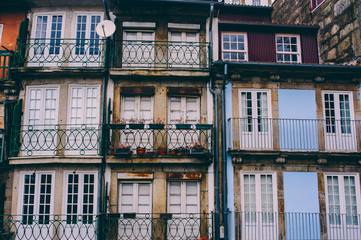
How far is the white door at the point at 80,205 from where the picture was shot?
1144cm

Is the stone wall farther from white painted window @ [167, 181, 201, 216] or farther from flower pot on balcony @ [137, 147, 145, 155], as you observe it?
flower pot on balcony @ [137, 147, 145, 155]

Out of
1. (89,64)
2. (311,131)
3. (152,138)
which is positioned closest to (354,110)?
(311,131)

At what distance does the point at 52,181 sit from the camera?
11867mm

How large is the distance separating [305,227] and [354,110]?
16.6 ft

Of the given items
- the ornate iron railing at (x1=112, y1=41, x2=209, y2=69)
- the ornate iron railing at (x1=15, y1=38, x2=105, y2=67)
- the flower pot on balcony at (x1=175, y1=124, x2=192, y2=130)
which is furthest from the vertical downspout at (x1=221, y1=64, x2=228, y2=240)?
the ornate iron railing at (x1=15, y1=38, x2=105, y2=67)

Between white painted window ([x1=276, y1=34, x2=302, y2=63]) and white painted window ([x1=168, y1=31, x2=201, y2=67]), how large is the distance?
370 centimetres

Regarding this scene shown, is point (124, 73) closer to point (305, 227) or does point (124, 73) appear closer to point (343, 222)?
point (305, 227)

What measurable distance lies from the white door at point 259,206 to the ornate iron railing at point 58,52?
7.44m

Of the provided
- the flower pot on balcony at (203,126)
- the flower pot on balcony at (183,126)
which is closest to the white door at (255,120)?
the flower pot on balcony at (203,126)

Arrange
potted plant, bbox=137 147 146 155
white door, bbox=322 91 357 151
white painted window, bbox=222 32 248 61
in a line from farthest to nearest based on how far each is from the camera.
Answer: white painted window, bbox=222 32 248 61
white door, bbox=322 91 357 151
potted plant, bbox=137 147 146 155

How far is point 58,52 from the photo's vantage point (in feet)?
42.3

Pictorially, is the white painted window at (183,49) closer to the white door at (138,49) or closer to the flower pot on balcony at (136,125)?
the white door at (138,49)

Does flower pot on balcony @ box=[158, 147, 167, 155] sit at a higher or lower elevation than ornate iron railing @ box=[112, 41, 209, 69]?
lower

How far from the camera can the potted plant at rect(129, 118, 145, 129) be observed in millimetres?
11641
